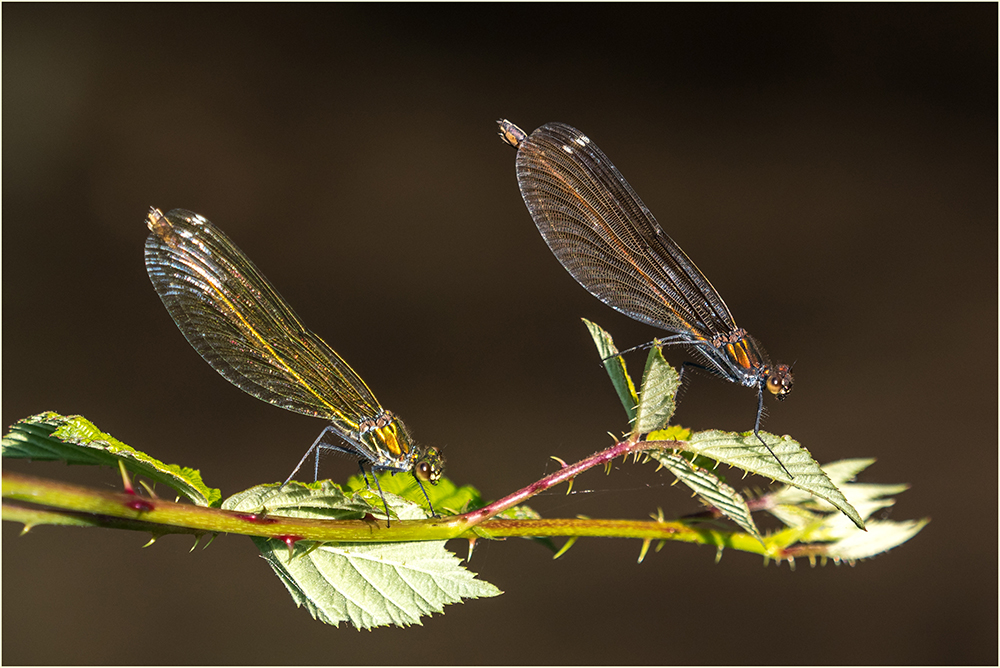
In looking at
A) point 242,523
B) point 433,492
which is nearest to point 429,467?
point 433,492

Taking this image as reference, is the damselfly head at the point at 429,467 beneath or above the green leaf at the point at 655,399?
beneath

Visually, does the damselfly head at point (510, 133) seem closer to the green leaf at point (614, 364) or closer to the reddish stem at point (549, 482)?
the green leaf at point (614, 364)

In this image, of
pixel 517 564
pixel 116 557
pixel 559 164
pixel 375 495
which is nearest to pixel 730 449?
pixel 375 495

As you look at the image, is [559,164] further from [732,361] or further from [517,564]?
[517,564]

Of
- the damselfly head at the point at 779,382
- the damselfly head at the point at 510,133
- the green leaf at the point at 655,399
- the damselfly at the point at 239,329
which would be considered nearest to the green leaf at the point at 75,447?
the damselfly at the point at 239,329

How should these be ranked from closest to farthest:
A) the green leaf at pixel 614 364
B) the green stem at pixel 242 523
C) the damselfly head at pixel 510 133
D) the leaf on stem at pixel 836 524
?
the green stem at pixel 242 523
the green leaf at pixel 614 364
the leaf on stem at pixel 836 524
the damselfly head at pixel 510 133
